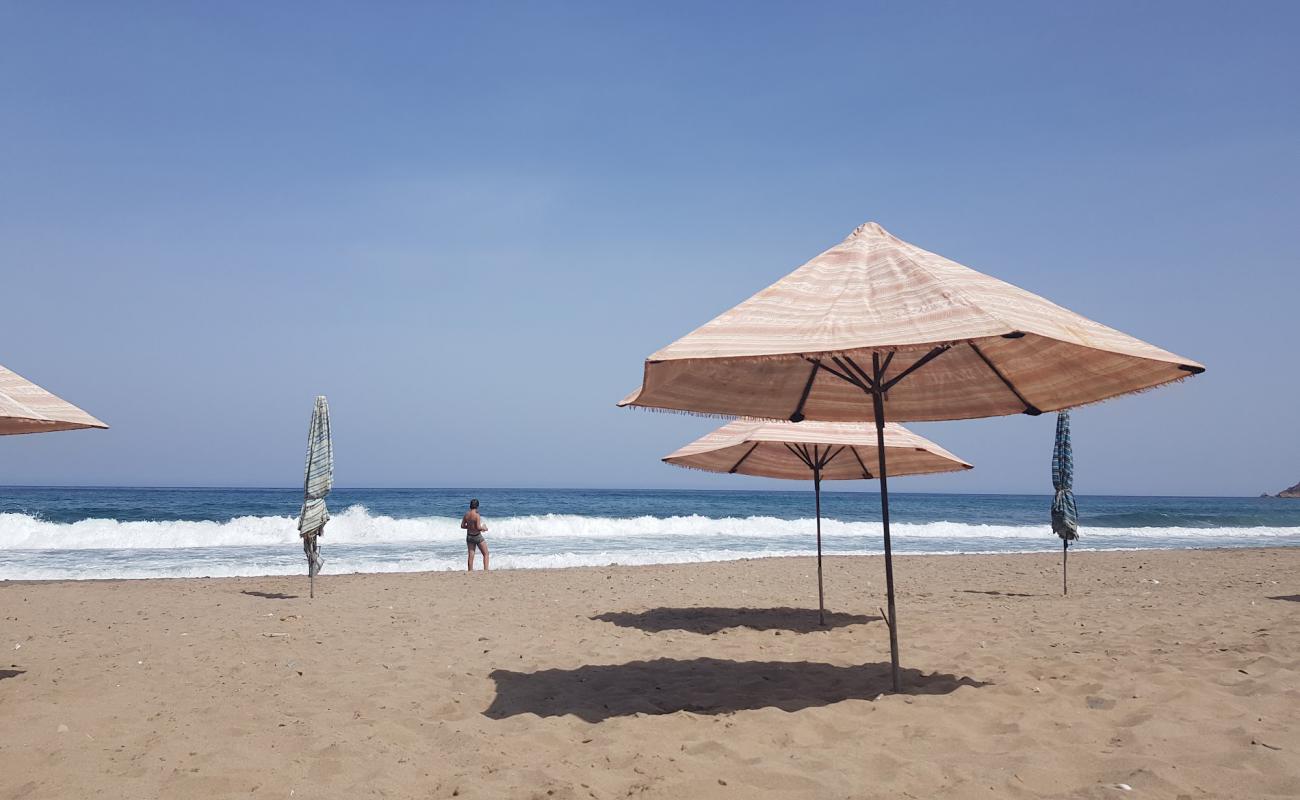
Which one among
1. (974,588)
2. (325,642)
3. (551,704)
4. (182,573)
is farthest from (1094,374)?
(182,573)

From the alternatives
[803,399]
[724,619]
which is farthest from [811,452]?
[803,399]

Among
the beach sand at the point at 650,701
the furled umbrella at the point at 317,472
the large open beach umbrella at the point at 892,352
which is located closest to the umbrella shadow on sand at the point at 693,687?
the beach sand at the point at 650,701

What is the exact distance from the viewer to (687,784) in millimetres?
3559

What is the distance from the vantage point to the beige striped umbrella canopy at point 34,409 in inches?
200

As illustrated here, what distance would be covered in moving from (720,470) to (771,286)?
15.2ft

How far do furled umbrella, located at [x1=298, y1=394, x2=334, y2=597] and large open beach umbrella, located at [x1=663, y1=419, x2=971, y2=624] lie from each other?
5.46m

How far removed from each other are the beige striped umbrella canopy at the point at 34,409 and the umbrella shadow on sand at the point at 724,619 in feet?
17.3

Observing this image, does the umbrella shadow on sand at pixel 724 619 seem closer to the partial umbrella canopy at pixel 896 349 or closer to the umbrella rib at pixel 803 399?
the umbrella rib at pixel 803 399

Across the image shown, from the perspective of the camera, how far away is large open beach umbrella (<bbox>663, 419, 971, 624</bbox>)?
7.82 meters

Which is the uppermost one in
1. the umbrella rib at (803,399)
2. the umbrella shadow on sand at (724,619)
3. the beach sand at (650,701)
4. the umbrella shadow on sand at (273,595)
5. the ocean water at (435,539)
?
the umbrella rib at (803,399)

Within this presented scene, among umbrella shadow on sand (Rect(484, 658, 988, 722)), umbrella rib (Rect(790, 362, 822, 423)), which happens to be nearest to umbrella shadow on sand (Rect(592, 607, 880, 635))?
umbrella shadow on sand (Rect(484, 658, 988, 722))

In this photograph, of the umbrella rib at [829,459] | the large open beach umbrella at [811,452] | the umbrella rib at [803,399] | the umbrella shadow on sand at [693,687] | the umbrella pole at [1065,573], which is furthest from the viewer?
the umbrella pole at [1065,573]

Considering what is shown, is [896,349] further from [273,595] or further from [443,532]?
[443,532]

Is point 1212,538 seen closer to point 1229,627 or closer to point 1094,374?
point 1229,627
